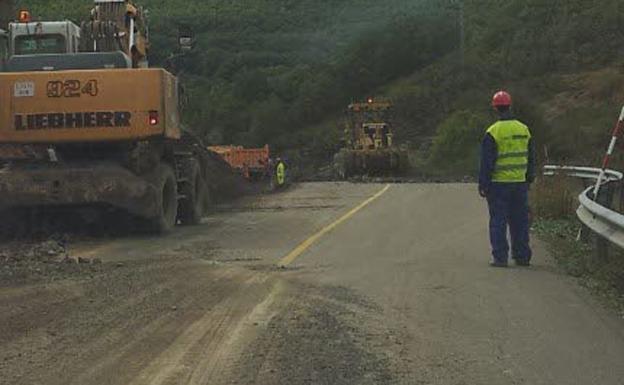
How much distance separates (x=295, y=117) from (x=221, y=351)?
77842 mm

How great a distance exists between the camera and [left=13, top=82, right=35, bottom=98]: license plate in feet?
46.3

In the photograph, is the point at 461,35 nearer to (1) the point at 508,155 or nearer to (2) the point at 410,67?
(2) the point at 410,67

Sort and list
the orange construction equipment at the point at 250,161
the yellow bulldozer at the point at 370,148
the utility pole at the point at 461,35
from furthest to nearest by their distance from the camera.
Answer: the utility pole at the point at 461,35 → the orange construction equipment at the point at 250,161 → the yellow bulldozer at the point at 370,148

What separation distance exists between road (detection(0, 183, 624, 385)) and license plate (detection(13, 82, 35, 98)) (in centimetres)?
273

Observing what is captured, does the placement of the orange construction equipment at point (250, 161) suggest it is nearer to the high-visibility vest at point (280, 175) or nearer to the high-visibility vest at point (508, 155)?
the high-visibility vest at point (280, 175)

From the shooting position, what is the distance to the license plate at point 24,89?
46.3ft

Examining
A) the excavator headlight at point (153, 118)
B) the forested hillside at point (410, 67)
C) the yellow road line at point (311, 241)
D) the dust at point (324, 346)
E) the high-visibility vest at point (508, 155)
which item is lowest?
the dust at point (324, 346)

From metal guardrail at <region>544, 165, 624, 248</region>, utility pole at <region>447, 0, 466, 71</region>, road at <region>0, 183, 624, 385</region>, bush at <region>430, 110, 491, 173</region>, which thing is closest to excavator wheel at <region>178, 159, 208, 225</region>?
road at <region>0, 183, 624, 385</region>

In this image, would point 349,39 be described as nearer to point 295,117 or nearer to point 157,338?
point 295,117

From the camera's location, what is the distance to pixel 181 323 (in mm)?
7711

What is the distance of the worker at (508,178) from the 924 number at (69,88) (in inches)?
244

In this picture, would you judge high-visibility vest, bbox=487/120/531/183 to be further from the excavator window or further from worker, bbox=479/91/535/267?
the excavator window

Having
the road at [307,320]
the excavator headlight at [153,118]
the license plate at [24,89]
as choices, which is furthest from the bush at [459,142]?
the road at [307,320]

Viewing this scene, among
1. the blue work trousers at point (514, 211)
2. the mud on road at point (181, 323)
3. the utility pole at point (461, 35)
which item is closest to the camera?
the mud on road at point (181, 323)
